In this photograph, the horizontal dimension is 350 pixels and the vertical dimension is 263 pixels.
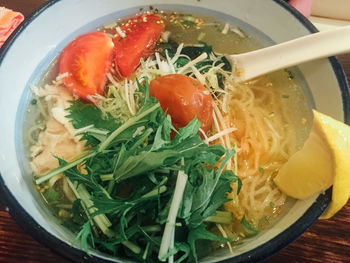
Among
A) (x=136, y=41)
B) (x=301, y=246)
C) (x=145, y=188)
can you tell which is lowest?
(x=301, y=246)

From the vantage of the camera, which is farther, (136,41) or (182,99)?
(136,41)

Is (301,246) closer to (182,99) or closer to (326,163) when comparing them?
(326,163)

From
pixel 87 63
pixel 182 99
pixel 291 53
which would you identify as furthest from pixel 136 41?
pixel 291 53

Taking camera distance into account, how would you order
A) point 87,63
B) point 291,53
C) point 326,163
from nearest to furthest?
point 326,163 → point 291,53 → point 87,63

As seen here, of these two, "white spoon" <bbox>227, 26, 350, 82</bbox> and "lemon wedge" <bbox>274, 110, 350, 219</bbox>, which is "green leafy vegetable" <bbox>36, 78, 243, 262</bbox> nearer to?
"lemon wedge" <bbox>274, 110, 350, 219</bbox>

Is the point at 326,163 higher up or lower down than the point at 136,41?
lower down

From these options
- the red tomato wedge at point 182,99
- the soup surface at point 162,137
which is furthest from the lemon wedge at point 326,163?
the red tomato wedge at point 182,99

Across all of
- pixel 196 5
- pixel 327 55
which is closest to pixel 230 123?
pixel 327 55
